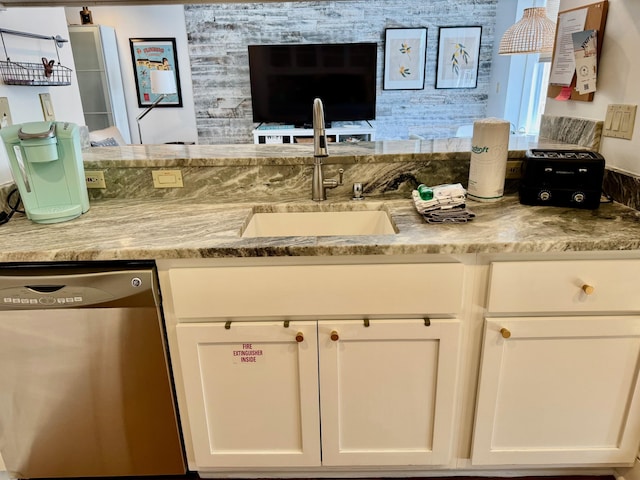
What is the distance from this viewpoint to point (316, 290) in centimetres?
124

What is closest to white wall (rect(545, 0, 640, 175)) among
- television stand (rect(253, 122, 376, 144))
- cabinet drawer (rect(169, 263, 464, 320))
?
cabinet drawer (rect(169, 263, 464, 320))

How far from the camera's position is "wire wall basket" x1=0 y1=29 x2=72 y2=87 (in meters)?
1.62

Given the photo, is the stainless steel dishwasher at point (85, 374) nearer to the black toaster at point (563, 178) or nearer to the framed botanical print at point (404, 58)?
the black toaster at point (563, 178)

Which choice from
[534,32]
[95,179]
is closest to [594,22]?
[534,32]

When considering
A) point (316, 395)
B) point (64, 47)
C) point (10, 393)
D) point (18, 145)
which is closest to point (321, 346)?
point (316, 395)

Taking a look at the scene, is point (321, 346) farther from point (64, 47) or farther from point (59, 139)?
point (64, 47)

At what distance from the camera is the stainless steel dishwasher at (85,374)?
4.00 feet

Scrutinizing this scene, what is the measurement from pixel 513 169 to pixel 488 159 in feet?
0.74

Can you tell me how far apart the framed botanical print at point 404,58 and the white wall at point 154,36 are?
7.77ft

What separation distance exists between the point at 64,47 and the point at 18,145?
116cm

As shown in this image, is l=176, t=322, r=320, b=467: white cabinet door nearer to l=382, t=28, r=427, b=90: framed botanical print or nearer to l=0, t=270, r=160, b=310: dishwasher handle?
l=0, t=270, r=160, b=310: dishwasher handle

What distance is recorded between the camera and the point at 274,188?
172 cm

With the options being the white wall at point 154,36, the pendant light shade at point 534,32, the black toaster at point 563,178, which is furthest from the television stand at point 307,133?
the black toaster at point 563,178

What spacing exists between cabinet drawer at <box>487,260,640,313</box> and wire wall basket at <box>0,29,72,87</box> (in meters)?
1.79
